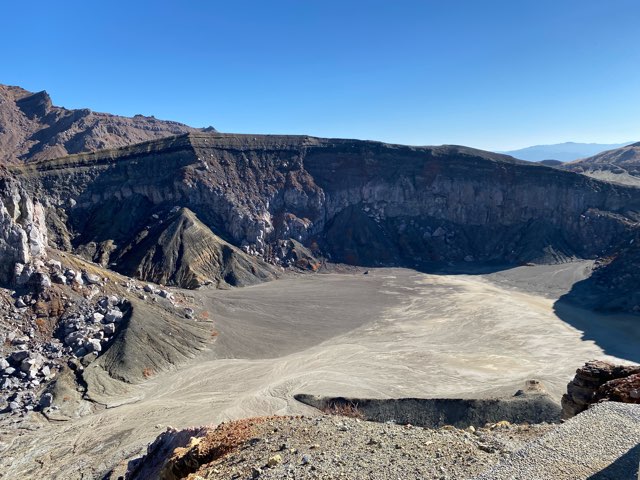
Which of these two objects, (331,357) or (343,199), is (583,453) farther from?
(343,199)

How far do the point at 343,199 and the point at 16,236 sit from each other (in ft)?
187

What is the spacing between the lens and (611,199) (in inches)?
3093

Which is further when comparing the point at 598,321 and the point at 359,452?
the point at 598,321

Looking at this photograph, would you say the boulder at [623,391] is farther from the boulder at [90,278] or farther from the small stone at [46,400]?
the boulder at [90,278]

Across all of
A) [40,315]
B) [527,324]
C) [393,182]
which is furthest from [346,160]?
[40,315]

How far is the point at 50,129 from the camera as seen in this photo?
129375 millimetres

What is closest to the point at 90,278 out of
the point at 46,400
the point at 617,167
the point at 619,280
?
the point at 46,400

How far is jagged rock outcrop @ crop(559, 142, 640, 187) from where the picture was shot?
9606cm

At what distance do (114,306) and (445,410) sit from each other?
32.4 metres

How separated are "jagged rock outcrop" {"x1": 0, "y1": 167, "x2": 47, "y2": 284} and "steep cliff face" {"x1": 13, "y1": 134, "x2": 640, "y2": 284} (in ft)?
71.8

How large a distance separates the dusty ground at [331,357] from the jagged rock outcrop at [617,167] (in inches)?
1755

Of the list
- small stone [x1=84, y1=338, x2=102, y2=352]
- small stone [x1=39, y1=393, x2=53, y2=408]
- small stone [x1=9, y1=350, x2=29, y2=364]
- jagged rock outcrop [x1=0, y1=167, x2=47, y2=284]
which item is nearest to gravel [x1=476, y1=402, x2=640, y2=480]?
small stone [x1=39, y1=393, x2=53, y2=408]

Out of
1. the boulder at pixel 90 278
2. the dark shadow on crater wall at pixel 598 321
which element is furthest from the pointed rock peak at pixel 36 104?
the dark shadow on crater wall at pixel 598 321

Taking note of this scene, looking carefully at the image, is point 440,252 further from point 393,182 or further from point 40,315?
point 40,315
